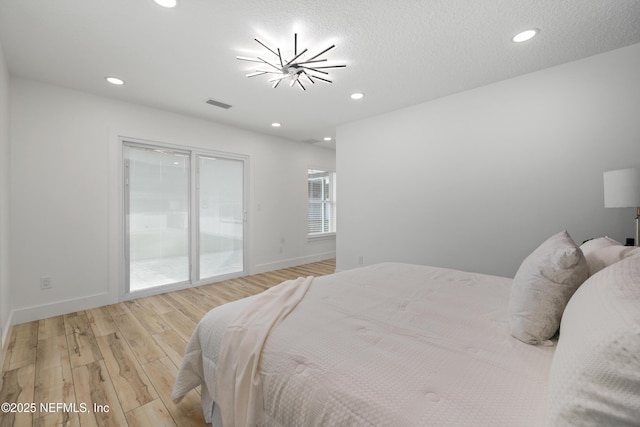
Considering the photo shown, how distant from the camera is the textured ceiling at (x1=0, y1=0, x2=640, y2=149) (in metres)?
1.82

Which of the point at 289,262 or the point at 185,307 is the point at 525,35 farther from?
the point at 289,262

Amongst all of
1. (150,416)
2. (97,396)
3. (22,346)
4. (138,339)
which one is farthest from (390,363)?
(22,346)

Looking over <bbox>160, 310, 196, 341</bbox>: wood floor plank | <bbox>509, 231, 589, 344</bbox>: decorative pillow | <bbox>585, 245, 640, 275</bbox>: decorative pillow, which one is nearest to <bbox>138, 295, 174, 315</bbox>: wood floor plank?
<bbox>160, 310, 196, 341</bbox>: wood floor plank

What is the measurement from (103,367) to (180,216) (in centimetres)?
226

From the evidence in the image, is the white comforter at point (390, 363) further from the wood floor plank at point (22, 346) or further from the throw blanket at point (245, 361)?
the wood floor plank at point (22, 346)

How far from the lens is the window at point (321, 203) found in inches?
231

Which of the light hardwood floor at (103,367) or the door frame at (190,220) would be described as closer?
the light hardwood floor at (103,367)

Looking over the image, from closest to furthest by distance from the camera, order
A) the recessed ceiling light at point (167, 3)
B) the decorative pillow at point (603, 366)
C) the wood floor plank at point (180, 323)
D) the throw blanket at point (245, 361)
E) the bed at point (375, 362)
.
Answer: the decorative pillow at point (603, 366), the bed at point (375, 362), the throw blanket at point (245, 361), the recessed ceiling light at point (167, 3), the wood floor plank at point (180, 323)

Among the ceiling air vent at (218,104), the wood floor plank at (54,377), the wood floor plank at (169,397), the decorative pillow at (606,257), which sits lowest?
the wood floor plank at (169,397)

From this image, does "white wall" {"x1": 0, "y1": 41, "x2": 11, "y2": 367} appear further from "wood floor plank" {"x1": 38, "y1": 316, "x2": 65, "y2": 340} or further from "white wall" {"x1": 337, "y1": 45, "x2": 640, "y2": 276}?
"white wall" {"x1": 337, "y1": 45, "x2": 640, "y2": 276}

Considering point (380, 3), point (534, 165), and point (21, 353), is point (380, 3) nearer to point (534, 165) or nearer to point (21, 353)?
point (534, 165)

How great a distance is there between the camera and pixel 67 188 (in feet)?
9.78

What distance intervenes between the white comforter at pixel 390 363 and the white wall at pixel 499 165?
159 centimetres

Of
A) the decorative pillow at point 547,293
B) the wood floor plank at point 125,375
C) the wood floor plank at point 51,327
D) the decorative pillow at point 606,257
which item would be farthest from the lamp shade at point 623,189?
the wood floor plank at point 51,327
